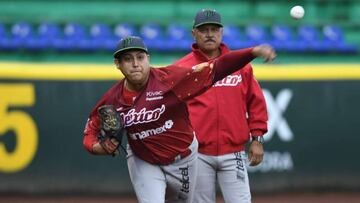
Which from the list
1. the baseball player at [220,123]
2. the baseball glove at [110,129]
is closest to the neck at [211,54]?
the baseball player at [220,123]

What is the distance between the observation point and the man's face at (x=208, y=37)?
6.14 m

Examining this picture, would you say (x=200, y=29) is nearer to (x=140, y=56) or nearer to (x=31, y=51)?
(x=140, y=56)

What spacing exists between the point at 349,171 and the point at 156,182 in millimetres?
5529

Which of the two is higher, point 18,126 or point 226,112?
point 18,126

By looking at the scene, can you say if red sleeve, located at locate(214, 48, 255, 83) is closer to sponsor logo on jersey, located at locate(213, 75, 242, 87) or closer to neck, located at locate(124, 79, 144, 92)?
neck, located at locate(124, 79, 144, 92)

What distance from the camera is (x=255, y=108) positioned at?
6.26 meters

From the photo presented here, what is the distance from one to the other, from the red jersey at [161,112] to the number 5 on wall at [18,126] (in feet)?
13.7

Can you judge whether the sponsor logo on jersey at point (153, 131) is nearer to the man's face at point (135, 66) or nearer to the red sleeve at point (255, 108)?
the man's face at point (135, 66)

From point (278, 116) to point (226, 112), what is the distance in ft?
14.2

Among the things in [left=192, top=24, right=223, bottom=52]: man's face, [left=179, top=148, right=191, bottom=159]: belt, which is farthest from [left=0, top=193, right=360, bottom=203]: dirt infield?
[left=179, top=148, right=191, bottom=159]: belt

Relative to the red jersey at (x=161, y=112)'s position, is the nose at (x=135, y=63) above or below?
above

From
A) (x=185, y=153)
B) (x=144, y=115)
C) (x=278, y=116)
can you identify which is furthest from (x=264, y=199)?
(x=144, y=115)

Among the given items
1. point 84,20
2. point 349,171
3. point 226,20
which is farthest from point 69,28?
point 349,171

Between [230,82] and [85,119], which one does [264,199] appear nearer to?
[85,119]
